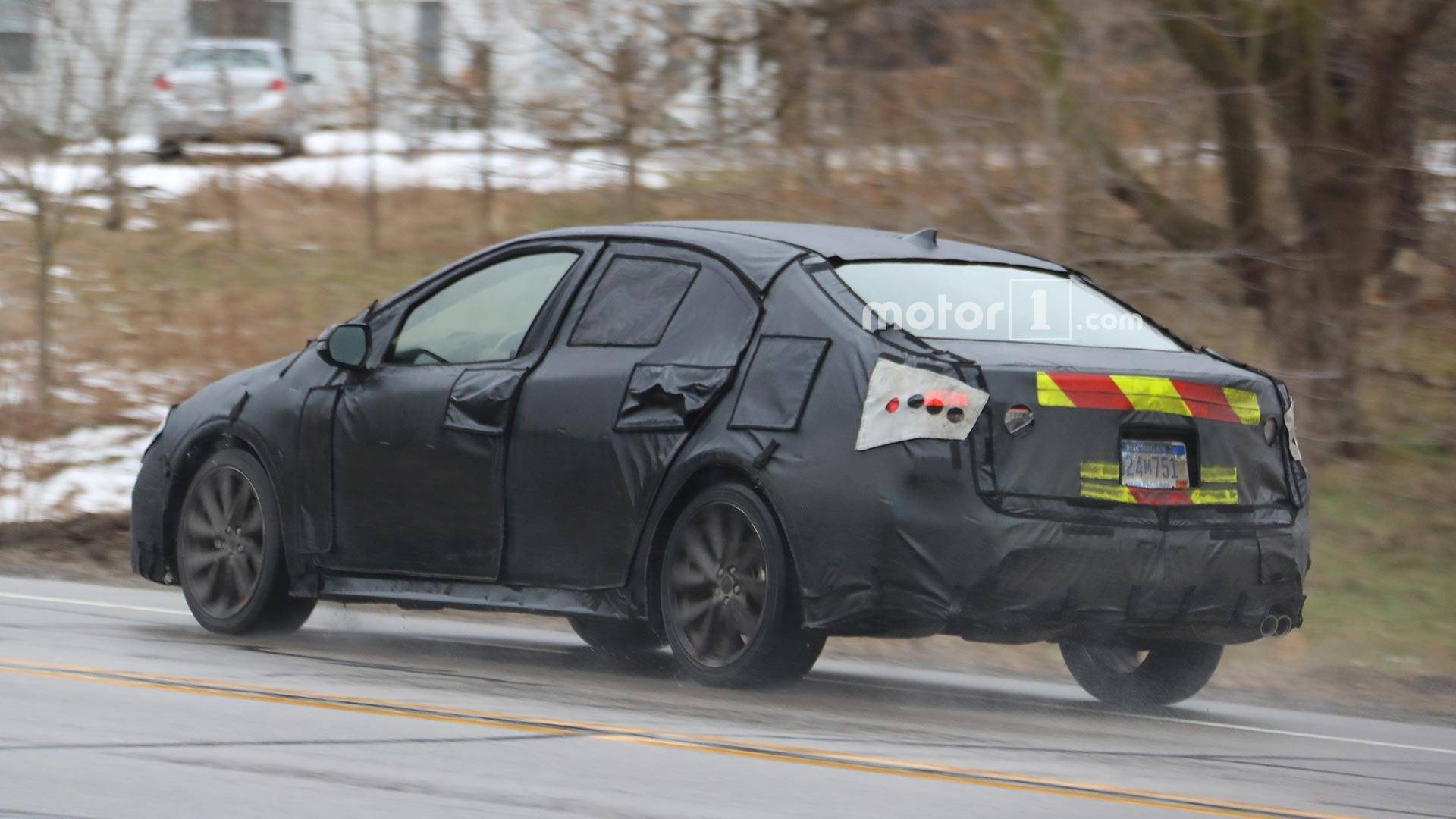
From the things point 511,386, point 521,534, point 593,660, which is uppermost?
point 511,386

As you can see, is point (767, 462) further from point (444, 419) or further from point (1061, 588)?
point (444, 419)

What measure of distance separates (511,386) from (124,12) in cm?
1168

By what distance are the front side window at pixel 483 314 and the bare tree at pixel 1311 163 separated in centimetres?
731

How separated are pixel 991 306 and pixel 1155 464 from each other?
86cm

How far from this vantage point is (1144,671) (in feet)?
26.9

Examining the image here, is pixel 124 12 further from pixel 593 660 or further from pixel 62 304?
pixel 593 660

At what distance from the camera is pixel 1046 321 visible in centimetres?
758

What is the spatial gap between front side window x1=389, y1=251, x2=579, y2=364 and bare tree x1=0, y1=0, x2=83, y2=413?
9573mm

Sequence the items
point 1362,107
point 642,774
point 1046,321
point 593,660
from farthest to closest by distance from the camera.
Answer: point 1362,107 → point 593,660 → point 1046,321 → point 642,774

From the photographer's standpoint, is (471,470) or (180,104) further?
(180,104)

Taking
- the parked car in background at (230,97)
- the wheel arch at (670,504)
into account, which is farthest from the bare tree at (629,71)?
the wheel arch at (670,504)

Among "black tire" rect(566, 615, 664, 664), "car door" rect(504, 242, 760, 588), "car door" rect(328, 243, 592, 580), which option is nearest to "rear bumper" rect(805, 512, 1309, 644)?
"car door" rect(504, 242, 760, 588)

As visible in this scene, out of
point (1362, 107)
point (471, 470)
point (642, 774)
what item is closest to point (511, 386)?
point (471, 470)

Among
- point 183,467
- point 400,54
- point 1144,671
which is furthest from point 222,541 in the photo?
point 400,54
